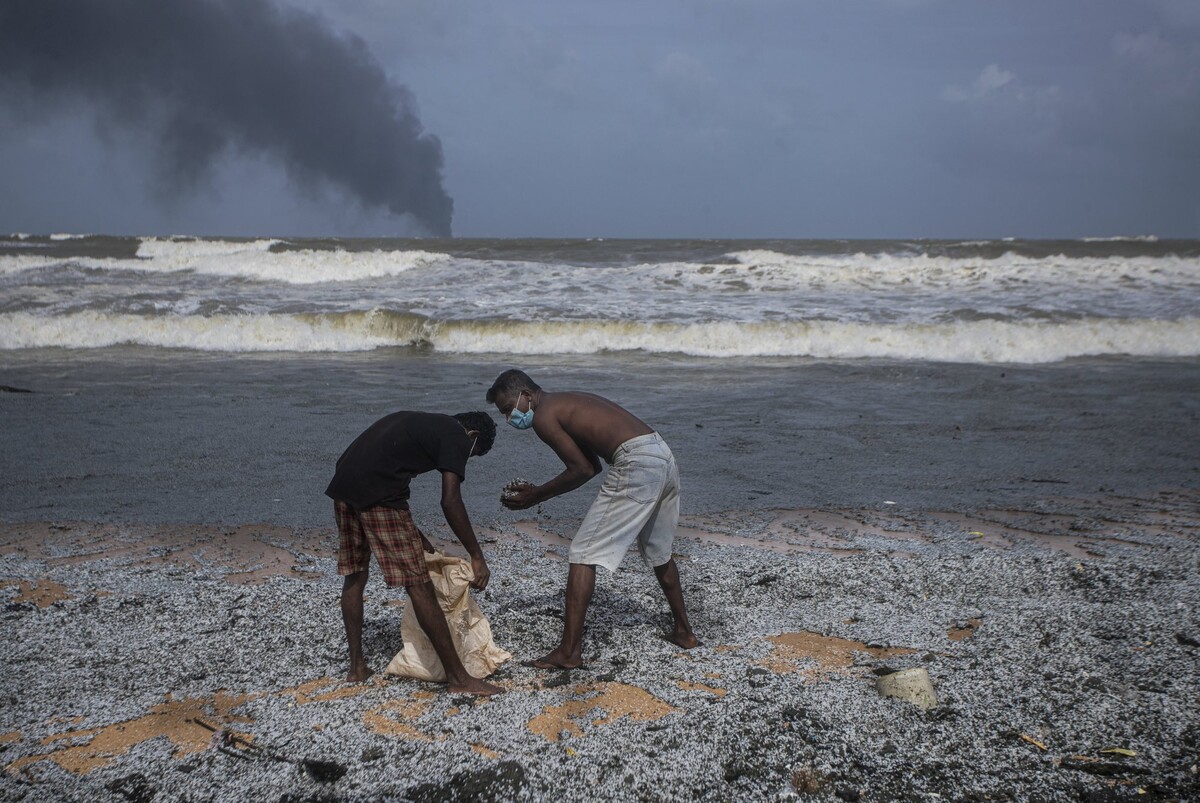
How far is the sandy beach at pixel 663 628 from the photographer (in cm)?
353

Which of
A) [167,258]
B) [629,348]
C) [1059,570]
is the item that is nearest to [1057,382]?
[629,348]

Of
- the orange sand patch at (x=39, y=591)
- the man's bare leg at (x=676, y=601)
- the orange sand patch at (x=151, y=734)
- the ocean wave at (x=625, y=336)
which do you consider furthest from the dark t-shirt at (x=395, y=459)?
the ocean wave at (x=625, y=336)

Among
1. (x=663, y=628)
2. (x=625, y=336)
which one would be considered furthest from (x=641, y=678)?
(x=625, y=336)

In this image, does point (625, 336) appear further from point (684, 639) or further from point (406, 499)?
point (406, 499)

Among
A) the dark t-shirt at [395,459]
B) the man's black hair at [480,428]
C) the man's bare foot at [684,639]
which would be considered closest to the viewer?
the dark t-shirt at [395,459]

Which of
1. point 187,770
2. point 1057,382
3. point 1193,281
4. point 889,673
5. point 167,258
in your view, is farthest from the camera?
point 167,258

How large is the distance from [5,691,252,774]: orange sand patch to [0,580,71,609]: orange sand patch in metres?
1.59

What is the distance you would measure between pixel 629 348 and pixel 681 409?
6.42m

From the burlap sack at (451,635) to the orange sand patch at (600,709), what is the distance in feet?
1.58

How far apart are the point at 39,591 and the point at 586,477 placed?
3238 millimetres

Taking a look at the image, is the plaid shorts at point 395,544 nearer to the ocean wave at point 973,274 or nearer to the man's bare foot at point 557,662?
the man's bare foot at point 557,662

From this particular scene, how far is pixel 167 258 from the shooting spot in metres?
29.9

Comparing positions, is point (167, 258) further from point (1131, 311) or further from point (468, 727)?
point (468, 727)

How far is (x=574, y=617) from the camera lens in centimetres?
436
